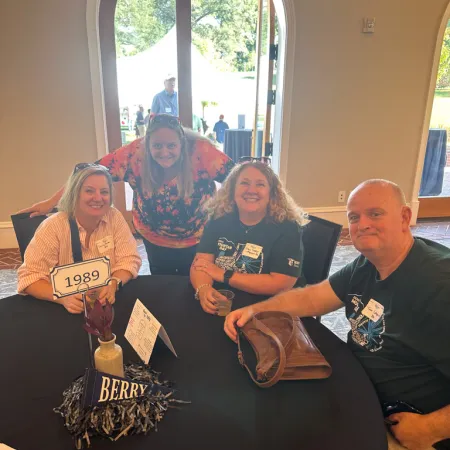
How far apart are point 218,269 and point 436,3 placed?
4102 millimetres

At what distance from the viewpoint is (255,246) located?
1710 mm

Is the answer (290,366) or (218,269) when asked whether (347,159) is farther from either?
(290,366)

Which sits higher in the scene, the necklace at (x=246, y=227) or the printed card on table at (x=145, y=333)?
the necklace at (x=246, y=227)

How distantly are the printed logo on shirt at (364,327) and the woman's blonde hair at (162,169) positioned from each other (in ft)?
3.96

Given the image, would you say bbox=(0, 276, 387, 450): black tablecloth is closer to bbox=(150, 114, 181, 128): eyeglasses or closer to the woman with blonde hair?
the woman with blonde hair

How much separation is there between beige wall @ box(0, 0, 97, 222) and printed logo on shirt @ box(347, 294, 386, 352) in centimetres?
320

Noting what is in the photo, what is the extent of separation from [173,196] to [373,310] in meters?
1.34

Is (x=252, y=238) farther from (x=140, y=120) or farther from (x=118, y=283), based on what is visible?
(x=140, y=120)

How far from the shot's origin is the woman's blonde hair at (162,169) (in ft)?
7.02

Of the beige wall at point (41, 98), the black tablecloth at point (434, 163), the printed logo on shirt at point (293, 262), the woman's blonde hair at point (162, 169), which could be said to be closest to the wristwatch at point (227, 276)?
the printed logo on shirt at point (293, 262)

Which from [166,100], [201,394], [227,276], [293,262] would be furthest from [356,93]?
[201,394]

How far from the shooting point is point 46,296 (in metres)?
1.47

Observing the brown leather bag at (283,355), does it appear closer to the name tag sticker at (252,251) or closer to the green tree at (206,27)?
the name tag sticker at (252,251)

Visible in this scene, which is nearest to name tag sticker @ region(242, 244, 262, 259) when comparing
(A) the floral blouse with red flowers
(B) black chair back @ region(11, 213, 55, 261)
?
(A) the floral blouse with red flowers
